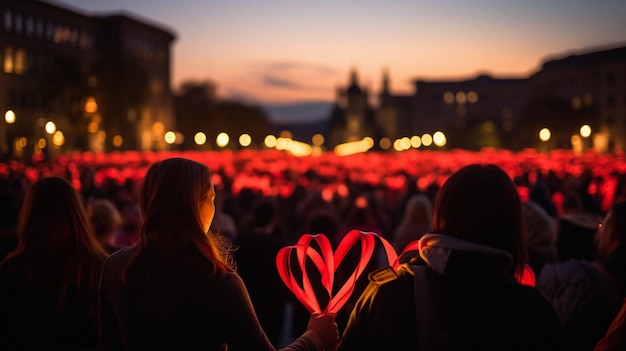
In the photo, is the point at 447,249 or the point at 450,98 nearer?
the point at 447,249

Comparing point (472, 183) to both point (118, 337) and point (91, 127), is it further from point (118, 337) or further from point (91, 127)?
point (91, 127)

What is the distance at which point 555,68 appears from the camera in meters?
108

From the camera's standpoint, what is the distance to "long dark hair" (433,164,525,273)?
2.66m

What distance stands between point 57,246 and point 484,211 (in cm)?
227

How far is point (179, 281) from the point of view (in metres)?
2.85

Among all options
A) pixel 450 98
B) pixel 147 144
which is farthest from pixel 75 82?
pixel 450 98

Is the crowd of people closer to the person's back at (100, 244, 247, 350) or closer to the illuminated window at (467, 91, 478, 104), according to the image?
the person's back at (100, 244, 247, 350)

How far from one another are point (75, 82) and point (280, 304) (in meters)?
69.3

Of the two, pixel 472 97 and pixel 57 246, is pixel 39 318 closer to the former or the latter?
pixel 57 246

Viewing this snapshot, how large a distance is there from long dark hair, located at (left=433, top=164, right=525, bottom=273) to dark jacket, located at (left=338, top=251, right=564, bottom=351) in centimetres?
12

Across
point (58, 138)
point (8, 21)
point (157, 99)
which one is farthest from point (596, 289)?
point (157, 99)

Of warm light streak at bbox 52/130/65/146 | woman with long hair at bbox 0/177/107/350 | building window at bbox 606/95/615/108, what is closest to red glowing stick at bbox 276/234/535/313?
woman with long hair at bbox 0/177/107/350

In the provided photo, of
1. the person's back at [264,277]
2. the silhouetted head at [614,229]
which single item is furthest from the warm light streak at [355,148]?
the silhouetted head at [614,229]

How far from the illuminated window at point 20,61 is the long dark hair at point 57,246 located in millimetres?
71147
